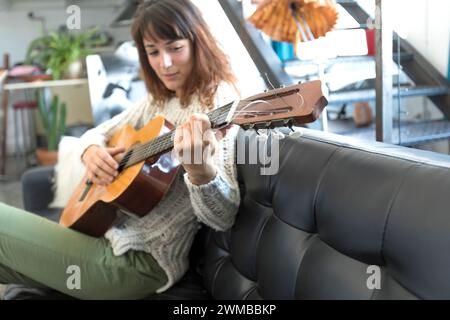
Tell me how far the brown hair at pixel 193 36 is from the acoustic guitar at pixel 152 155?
0.41 ft

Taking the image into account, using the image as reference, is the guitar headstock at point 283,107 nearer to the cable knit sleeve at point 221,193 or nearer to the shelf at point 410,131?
the cable knit sleeve at point 221,193

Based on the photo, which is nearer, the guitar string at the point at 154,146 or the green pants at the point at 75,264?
the guitar string at the point at 154,146

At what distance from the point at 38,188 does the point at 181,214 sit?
3.07 feet

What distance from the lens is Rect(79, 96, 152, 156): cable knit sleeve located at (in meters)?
1.42

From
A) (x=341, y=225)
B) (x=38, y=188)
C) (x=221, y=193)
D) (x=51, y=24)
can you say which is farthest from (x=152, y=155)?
(x=51, y=24)

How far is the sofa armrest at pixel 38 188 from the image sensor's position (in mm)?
1854

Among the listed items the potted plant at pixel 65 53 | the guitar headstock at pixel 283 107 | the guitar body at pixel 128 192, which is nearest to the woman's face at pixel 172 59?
the guitar body at pixel 128 192

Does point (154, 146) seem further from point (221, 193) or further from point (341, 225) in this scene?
Result: point (341, 225)

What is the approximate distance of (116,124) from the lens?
4.88 feet

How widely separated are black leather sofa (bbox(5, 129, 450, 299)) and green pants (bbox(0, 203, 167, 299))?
0.67ft

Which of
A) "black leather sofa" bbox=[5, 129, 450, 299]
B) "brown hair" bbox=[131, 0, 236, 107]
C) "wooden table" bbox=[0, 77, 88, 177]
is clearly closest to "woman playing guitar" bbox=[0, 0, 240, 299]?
"brown hair" bbox=[131, 0, 236, 107]

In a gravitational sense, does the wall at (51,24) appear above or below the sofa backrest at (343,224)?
above

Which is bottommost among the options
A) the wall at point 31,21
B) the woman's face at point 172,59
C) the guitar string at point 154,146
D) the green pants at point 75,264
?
the green pants at point 75,264

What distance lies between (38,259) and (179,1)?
75cm
